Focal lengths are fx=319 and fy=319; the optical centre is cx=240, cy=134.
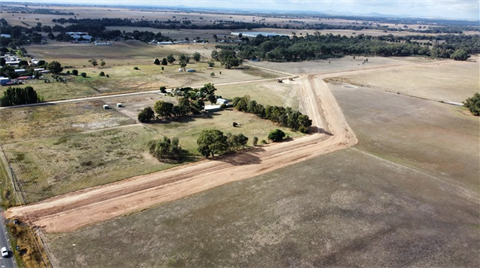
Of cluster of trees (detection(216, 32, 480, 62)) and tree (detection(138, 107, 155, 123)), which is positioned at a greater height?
cluster of trees (detection(216, 32, 480, 62))

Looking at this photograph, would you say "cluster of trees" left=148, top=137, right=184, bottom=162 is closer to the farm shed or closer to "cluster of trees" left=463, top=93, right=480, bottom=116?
the farm shed

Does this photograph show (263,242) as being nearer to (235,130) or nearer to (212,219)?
(212,219)

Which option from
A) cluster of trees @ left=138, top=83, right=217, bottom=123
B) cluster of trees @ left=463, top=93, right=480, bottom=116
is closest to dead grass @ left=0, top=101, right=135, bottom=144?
cluster of trees @ left=138, top=83, right=217, bottom=123

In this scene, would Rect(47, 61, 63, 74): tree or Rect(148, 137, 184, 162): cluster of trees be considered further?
Rect(47, 61, 63, 74): tree

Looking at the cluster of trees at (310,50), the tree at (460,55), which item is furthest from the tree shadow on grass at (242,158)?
the tree at (460,55)

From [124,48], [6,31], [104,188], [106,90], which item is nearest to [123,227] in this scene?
[104,188]

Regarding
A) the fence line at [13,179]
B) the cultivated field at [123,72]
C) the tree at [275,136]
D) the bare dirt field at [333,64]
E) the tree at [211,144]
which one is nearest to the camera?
the fence line at [13,179]

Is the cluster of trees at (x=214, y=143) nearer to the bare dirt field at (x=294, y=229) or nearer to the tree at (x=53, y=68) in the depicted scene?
the bare dirt field at (x=294, y=229)
